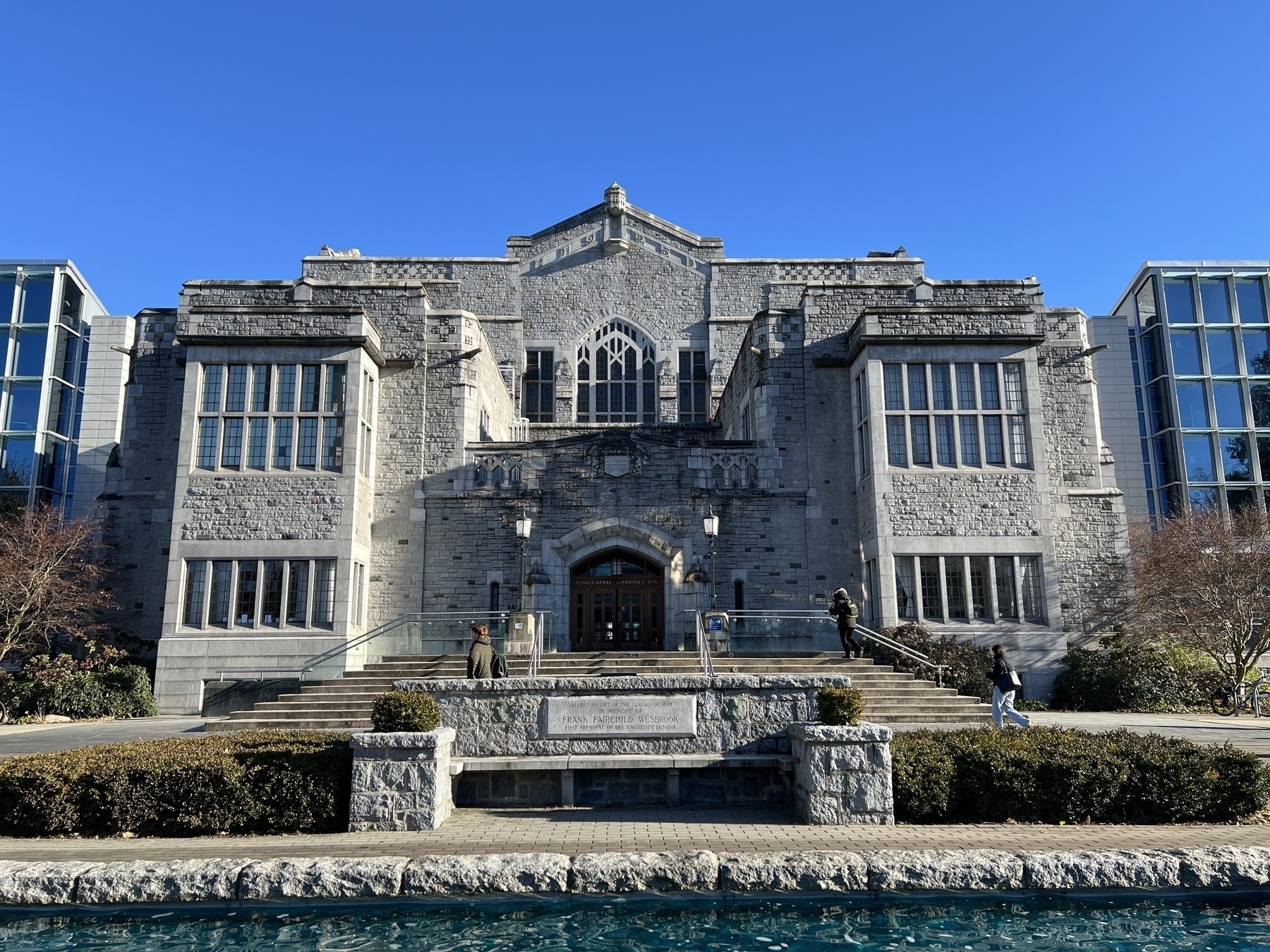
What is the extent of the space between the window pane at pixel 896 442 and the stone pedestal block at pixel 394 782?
1482 centimetres

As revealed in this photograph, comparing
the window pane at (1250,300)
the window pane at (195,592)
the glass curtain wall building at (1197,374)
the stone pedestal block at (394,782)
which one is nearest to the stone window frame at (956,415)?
the stone pedestal block at (394,782)

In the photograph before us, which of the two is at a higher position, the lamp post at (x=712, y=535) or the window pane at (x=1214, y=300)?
the window pane at (x=1214, y=300)

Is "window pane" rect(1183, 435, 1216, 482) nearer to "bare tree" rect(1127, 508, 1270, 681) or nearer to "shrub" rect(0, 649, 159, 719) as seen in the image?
"bare tree" rect(1127, 508, 1270, 681)

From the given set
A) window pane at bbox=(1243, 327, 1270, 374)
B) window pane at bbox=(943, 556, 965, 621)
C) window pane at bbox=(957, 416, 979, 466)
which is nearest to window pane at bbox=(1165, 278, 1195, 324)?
window pane at bbox=(1243, 327, 1270, 374)

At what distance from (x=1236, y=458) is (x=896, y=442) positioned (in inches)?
1328

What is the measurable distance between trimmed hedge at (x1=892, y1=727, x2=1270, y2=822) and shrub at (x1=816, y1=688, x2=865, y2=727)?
2.21 feet

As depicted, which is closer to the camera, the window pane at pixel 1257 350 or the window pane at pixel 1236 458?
the window pane at pixel 1236 458

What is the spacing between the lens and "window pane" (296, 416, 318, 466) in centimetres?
2198

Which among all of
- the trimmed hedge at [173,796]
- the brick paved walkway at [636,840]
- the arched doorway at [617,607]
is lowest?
the brick paved walkway at [636,840]

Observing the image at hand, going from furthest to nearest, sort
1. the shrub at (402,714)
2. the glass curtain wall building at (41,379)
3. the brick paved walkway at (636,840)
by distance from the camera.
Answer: the glass curtain wall building at (41,379) < the shrub at (402,714) < the brick paved walkway at (636,840)

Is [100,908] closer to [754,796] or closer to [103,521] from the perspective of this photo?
[754,796]

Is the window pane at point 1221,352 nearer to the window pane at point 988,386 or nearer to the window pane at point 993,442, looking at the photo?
the window pane at point 988,386

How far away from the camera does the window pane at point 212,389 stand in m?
22.0

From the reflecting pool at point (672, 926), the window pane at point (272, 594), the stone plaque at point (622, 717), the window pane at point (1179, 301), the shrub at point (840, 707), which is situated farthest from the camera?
the window pane at point (1179, 301)
